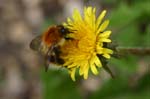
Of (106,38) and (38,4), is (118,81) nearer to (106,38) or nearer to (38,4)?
(106,38)

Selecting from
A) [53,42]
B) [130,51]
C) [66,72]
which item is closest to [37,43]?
[53,42]

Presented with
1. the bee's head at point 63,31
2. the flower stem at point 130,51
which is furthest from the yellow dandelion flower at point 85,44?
the flower stem at point 130,51

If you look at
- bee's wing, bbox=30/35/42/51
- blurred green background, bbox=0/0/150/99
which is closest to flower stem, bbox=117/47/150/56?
blurred green background, bbox=0/0/150/99

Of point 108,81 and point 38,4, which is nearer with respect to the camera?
point 108,81

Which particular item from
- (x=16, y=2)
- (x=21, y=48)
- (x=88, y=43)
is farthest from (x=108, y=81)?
(x=16, y=2)

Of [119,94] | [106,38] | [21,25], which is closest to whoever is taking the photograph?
[106,38]

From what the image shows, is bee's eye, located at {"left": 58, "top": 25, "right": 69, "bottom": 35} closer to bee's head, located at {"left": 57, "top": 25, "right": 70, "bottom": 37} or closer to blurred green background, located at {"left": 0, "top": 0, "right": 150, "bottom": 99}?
bee's head, located at {"left": 57, "top": 25, "right": 70, "bottom": 37}

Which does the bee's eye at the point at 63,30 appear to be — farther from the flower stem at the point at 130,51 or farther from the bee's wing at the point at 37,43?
the flower stem at the point at 130,51
